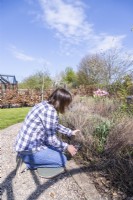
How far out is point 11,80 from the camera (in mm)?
21953

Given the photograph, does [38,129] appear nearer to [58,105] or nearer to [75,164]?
[58,105]

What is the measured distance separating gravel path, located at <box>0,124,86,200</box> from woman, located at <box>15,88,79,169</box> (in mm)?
217

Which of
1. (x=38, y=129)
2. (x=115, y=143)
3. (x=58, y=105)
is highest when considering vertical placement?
(x=58, y=105)

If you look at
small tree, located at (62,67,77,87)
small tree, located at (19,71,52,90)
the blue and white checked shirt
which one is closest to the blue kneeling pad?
the blue and white checked shirt

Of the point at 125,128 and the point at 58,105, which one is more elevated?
the point at 58,105

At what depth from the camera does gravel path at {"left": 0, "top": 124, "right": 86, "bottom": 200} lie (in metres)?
2.98

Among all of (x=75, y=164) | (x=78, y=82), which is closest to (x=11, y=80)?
(x=78, y=82)

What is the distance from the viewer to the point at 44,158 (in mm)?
3393

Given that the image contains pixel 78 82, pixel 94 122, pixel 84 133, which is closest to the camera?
pixel 84 133

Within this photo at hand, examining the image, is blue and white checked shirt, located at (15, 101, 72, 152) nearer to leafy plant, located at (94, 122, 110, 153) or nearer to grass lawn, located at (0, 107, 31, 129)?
leafy plant, located at (94, 122, 110, 153)

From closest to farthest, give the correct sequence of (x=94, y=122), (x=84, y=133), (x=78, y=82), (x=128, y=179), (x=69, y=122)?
1. (x=128, y=179)
2. (x=84, y=133)
3. (x=94, y=122)
4. (x=69, y=122)
5. (x=78, y=82)

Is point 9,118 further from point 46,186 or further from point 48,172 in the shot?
point 46,186

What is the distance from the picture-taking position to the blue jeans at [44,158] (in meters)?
3.38

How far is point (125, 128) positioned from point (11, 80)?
62.4 feet
